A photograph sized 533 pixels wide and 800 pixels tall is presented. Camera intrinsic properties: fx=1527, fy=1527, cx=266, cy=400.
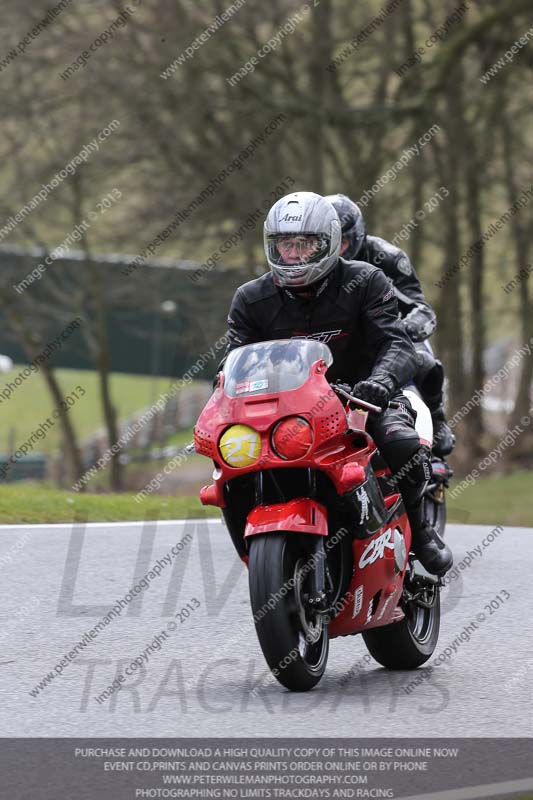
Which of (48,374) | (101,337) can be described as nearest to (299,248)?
(101,337)

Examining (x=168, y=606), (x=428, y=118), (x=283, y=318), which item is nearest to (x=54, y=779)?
(x=283, y=318)

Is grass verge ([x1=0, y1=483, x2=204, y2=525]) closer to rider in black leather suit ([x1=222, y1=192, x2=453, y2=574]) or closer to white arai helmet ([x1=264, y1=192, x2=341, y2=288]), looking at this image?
rider in black leather suit ([x1=222, y1=192, x2=453, y2=574])

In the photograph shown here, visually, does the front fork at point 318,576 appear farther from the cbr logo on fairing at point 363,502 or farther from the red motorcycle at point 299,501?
the cbr logo on fairing at point 363,502

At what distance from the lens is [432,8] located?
26.2m

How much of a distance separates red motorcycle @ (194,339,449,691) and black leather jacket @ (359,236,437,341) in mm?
2734

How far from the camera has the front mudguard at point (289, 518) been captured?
5.60 metres

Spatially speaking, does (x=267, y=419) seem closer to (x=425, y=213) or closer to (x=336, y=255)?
(x=336, y=255)

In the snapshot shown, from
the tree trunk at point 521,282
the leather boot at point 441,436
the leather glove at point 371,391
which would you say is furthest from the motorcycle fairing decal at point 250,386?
the tree trunk at point 521,282

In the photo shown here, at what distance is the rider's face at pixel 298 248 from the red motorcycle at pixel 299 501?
1.24 ft

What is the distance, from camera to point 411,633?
21.6ft

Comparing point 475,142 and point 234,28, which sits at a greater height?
point 234,28

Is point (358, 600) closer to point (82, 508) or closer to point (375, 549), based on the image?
point (375, 549)

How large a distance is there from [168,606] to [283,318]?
2.16 meters

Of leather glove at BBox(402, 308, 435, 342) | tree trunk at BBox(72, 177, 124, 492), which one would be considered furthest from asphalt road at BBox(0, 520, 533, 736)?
tree trunk at BBox(72, 177, 124, 492)
